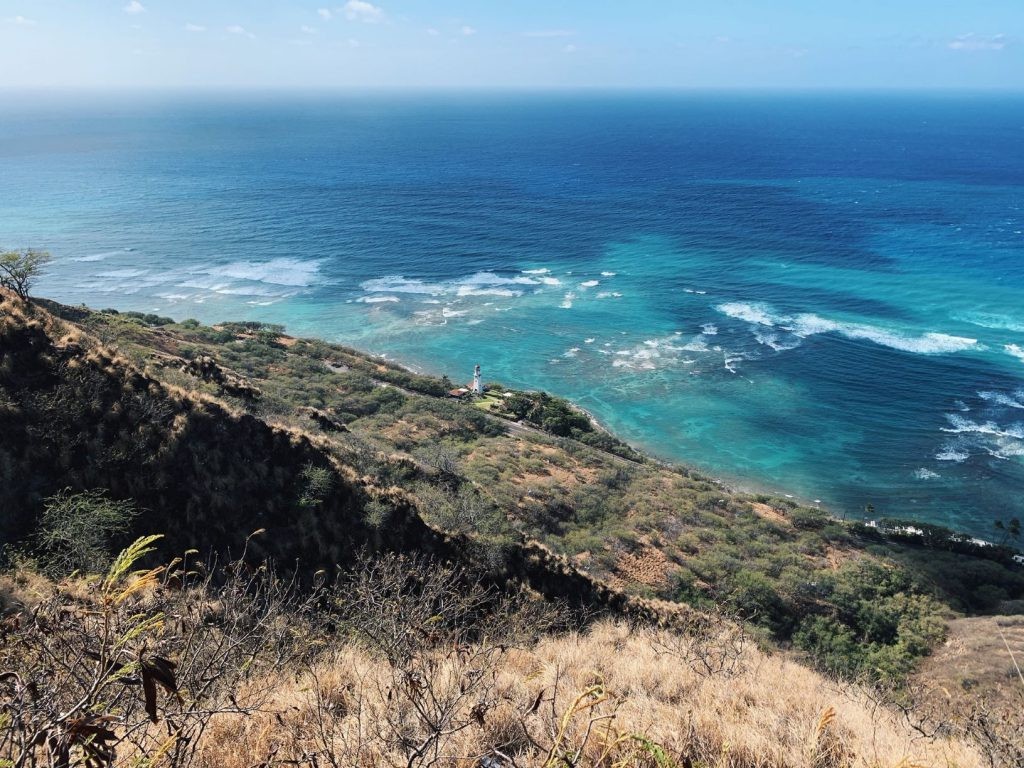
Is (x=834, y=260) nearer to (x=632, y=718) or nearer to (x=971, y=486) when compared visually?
(x=971, y=486)

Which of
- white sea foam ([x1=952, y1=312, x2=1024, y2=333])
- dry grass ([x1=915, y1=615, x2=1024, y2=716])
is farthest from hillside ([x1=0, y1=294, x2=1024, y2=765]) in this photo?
white sea foam ([x1=952, y1=312, x2=1024, y2=333])

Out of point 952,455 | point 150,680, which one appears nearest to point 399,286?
point 952,455

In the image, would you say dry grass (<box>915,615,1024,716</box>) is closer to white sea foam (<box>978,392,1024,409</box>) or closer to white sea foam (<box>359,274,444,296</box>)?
white sea foam (<box>978,392,1024,409</box>)

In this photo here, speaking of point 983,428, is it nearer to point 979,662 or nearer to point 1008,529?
point 1008,529

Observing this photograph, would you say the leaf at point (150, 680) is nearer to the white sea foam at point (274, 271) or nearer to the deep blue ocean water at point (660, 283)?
the deep blue ocean water at point (660, 283)

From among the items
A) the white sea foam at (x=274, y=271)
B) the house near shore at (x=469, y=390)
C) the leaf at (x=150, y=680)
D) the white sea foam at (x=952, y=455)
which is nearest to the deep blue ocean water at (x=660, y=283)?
the white sea foam at (x=952, y=455)

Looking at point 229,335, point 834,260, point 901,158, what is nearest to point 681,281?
point 834,260
